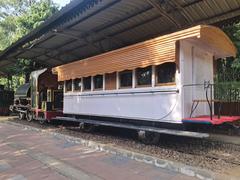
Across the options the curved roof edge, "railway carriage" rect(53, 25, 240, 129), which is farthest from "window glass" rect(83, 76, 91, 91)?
the curved roof edge

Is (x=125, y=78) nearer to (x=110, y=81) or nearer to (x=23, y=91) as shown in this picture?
Result: (x=110, y=81)

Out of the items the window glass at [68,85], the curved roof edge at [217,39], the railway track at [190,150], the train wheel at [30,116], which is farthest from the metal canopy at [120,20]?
the train wheel at [30,116]

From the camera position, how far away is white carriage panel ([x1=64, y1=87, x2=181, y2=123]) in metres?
7.83

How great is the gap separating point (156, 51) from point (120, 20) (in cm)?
316

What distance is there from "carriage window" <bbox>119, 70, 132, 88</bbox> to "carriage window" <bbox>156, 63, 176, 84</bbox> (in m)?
1.28

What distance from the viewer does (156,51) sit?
8.02m

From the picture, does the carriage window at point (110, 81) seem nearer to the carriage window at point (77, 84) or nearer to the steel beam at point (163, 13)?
the carriage window at point (77, 84)

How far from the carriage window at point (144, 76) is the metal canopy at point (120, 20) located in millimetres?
1855

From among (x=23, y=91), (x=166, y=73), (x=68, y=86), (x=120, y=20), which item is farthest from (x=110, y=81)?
(x=23, y=91)

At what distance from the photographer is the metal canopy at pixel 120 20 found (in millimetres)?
8742

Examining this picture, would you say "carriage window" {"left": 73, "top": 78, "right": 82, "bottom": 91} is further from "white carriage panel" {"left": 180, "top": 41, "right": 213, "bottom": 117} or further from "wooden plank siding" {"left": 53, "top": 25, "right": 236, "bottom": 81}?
"white carriage panel" {"left": 180, "top": 41, "right": 213, "bottom": 117}

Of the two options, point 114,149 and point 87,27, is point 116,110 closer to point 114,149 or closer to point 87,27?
point 114,149

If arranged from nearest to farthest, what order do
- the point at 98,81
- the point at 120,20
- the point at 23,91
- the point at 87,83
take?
the point at 120,20, the point at 98,81, the point at 87,83, the point at 23,91

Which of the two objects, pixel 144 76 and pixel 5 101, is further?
pixel 5 101
